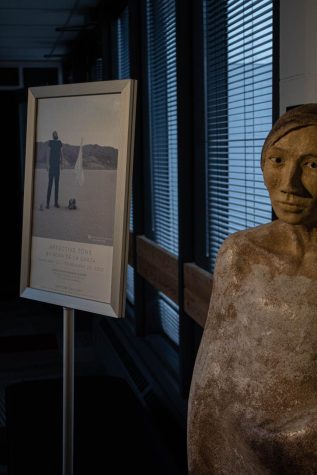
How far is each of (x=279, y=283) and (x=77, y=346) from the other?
5107 millimetres

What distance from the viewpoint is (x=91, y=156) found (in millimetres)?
2410

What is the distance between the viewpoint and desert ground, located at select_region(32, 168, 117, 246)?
7.74 ft

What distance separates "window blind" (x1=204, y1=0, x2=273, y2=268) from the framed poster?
63 centimetres

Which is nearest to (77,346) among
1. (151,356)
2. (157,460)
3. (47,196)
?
(151,356)

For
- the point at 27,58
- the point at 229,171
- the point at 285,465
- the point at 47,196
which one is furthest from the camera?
the point at 27,58

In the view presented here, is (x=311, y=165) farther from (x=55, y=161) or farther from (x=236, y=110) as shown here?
(x=236, y=110)

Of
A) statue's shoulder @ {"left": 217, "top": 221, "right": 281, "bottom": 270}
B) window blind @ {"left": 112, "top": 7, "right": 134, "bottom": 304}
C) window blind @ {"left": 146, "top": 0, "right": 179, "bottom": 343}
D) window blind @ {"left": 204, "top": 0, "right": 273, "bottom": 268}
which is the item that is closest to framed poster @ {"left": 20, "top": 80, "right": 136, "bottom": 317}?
window blind @ {"left": 204, "top": 0, "right": 273, "bottom": 268}

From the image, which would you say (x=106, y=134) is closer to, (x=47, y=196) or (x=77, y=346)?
(x=47, y=196)

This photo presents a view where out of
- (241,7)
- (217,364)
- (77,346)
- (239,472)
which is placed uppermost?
(241,7)

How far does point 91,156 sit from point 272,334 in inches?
50.6

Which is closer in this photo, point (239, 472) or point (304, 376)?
point (304, 376)

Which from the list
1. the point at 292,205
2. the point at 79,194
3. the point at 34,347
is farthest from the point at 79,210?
the point at 34,347

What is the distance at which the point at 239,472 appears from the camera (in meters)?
1.36

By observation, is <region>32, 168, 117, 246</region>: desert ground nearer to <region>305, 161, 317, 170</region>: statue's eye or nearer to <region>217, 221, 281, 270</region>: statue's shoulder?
<region>217, 221, 281, 270</region>: statue's shoulder
